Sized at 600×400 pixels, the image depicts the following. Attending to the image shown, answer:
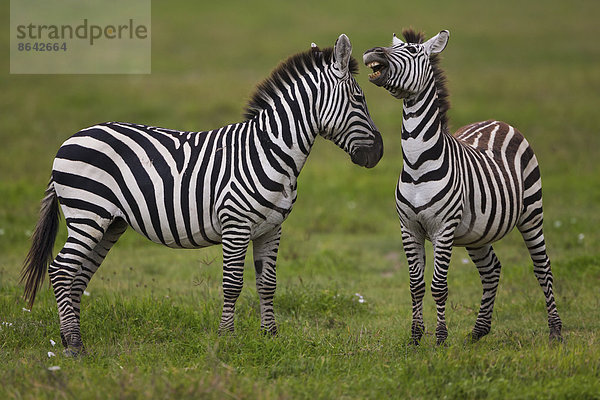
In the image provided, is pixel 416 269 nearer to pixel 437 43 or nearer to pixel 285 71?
pixel 437 43

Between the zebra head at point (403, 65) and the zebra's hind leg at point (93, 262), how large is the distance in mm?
2822

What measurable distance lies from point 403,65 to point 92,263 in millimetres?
3541

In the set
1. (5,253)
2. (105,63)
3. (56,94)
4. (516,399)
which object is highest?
(105,63)

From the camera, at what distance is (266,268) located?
648 cm

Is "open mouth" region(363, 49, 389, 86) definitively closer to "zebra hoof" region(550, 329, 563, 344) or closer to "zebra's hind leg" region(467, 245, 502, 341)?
"zebra's hind leg" region(467, 245, 502, 341)

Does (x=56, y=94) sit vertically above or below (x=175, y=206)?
above

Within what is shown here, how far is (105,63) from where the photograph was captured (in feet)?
79.7

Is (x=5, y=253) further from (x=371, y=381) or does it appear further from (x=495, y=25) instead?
(x=495, y=25)

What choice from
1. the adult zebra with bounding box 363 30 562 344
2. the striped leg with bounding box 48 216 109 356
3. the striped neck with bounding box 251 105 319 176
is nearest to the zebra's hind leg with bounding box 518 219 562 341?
the adult zebra with bounding box 363 30 562 344

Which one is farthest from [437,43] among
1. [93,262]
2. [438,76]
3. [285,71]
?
[93,262]

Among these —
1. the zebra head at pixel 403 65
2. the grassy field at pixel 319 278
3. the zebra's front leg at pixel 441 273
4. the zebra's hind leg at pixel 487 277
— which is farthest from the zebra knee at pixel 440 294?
the zebra head at pixel 403 65

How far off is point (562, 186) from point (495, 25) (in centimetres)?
2199

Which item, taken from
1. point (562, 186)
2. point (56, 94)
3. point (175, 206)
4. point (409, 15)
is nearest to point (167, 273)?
point (175, 206)

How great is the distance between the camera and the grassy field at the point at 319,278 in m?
5.06
